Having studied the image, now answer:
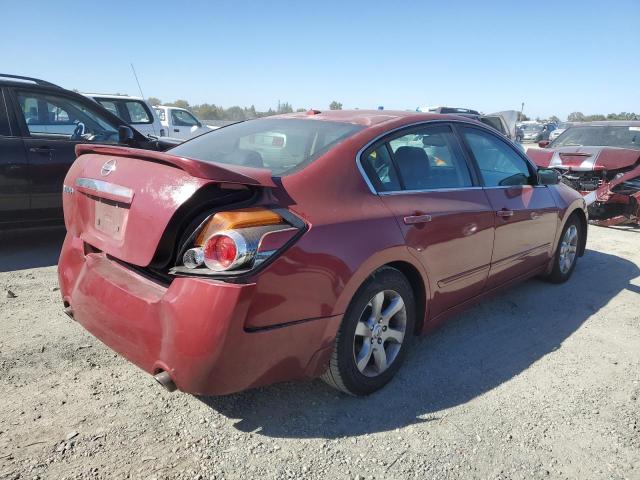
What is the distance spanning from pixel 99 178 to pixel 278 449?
1667 mm

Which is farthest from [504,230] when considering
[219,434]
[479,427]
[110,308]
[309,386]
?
[110,308]

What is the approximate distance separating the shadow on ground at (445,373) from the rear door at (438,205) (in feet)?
1.24

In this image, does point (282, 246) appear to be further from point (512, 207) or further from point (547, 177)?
point (547, 177)

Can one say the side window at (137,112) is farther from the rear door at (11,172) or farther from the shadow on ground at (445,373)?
the shadow on ground at (445,373)

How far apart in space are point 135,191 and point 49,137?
3490 millimetres

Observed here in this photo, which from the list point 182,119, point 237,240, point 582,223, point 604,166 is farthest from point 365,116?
point 182,119

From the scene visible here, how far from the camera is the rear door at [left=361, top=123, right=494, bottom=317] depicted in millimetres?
2906

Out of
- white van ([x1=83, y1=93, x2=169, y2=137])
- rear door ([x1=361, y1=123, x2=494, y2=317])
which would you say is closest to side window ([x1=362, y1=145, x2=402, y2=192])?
rear door ([x1=361, y1=123, x2=494, y2=317])

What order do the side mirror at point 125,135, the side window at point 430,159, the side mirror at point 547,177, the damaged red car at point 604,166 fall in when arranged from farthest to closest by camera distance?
the damaged red car at point 604,166, the side mirror at point 125,135, the side mirror at point 547,177, the side window at point 430,159

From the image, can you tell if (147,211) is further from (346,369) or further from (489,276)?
(489,276)

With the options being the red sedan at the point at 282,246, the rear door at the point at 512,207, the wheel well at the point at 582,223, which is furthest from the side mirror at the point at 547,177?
the red sedan at the point at 282,246

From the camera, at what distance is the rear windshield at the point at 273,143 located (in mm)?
2807

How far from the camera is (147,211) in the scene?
2336 mm

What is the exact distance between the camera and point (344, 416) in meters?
2.68
